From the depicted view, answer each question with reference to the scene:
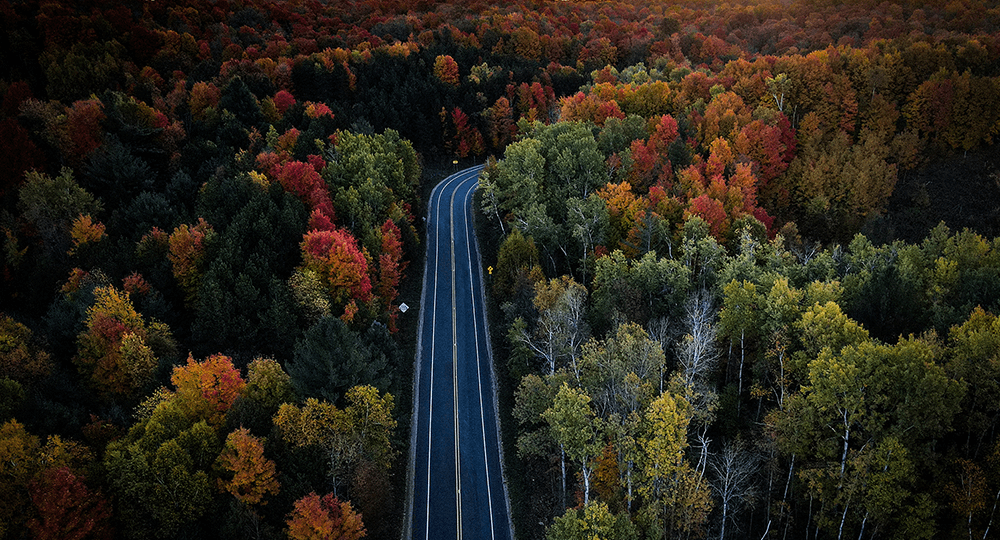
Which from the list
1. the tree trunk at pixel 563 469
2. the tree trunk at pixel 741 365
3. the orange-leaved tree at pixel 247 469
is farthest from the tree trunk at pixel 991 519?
the orange-leaved tree at pixel 247 469

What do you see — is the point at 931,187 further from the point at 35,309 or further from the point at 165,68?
the point at 165,68

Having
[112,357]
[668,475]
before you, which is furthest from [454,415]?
[112,357]

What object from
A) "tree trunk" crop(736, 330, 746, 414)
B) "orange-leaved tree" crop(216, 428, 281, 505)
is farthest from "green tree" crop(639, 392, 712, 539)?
"orange-leaved tree" crop(216, 428, 281, 505)

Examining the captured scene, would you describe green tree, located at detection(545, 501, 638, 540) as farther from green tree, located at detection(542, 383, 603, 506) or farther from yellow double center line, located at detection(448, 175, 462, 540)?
yellow double center line, located at detection(448, 175, 462, 540)

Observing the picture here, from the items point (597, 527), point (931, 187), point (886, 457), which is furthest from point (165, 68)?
Result: point (931, 187)

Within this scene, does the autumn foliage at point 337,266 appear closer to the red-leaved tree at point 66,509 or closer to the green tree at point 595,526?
the red-leaved tree at point 66,509
